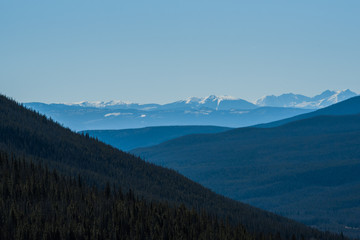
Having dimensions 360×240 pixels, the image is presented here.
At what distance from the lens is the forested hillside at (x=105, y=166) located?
9544cm

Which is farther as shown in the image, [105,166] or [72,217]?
[105,166]

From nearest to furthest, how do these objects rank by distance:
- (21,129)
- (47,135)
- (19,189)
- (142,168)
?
1. (19,189)
2. (21,129)
3. (47,135)
4. (142,168)

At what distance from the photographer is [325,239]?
454ft

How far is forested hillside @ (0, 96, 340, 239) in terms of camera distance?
9544 cm

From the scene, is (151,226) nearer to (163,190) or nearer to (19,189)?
(19,189)

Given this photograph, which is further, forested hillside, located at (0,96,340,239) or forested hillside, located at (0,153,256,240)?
forested hillside, located at (0,96,340,239)

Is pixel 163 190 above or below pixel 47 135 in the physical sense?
below

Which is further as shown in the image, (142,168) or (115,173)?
(142,168)

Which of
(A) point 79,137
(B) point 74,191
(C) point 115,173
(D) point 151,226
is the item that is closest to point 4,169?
(B) point 74,191

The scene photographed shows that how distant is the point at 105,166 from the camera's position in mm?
125875

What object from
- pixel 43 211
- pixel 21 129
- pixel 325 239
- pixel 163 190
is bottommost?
pixel 325 239

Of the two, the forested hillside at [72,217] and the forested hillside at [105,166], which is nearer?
the forested hillside at [72,217]

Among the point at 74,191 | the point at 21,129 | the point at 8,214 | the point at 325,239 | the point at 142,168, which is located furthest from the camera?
the point at 142,168

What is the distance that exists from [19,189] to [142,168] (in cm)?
11201
